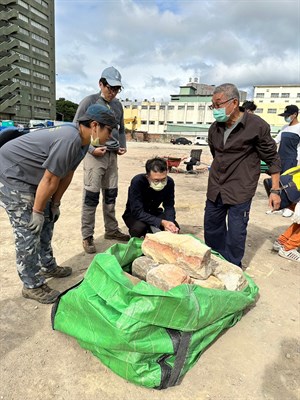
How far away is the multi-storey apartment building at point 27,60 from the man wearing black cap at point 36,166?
52.5 m

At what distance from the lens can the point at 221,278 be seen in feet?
8.02

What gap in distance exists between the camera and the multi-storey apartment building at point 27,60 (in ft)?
161

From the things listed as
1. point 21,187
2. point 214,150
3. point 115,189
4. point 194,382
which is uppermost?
point 214,150

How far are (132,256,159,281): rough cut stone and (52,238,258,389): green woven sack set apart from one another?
497 millimetres

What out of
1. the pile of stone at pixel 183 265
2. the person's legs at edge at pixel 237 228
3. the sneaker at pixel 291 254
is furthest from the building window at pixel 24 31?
the pile of stone at pixel 183 265

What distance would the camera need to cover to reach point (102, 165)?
3.40m

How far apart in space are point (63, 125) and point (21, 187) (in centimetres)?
55

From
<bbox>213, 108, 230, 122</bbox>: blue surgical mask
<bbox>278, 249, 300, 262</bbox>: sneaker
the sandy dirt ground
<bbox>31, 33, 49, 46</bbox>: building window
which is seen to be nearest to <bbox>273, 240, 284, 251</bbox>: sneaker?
<bbox>278, 249, 300, 262</bbox>: sneaker

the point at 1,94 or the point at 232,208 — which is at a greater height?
the point at 1,94

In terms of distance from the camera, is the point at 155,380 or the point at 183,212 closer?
the point at 155,380

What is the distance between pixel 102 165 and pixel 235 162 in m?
1.43

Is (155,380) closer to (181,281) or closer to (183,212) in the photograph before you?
(181,281)

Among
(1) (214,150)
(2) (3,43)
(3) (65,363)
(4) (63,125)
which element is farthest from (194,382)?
(2) (3,43)

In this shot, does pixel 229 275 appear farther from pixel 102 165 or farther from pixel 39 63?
pixel 39 63
